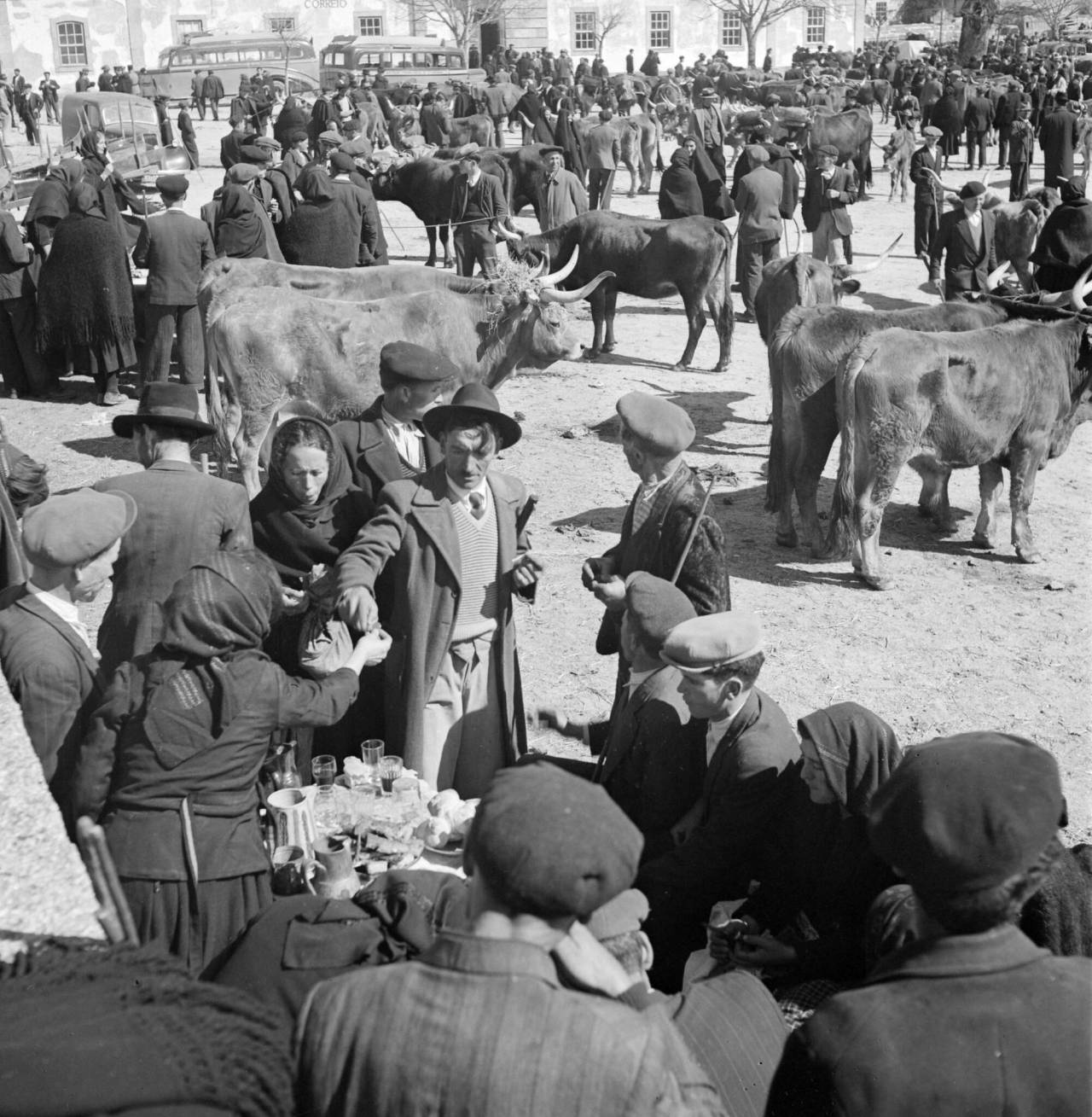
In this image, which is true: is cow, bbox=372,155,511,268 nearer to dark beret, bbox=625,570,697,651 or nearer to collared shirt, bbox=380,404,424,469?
collared shirt, bbox=380,404,424,469

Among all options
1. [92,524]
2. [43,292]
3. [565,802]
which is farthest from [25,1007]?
[43,292]

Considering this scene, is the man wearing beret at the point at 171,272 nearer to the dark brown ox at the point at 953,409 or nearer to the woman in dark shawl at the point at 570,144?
the dark brown ox at the point at 953,409

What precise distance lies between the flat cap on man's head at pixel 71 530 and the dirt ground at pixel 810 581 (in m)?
2.55

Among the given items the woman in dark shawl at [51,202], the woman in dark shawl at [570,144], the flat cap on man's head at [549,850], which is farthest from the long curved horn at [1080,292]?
the woman in dark shawl at [570,144]

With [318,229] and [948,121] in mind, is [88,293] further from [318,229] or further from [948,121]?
[948,121]

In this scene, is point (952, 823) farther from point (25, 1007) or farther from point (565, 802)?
point (25, 1007)

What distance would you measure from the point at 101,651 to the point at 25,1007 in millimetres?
3058

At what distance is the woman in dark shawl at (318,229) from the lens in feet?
40.0

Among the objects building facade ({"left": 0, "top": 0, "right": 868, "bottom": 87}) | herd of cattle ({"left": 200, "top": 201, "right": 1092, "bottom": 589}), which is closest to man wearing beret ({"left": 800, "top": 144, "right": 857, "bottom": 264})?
herd of cattle ({"left": 200, "top": 201, "right": 1092, "bottom": 589})

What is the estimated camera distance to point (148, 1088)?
5.05 ft

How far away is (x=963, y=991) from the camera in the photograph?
79.7 inches

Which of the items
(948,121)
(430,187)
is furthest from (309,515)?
(948,121)

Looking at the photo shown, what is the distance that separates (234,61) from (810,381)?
35876mm

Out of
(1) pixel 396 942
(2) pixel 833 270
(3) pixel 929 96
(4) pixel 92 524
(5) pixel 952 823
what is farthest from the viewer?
(3) pixel 929 96
